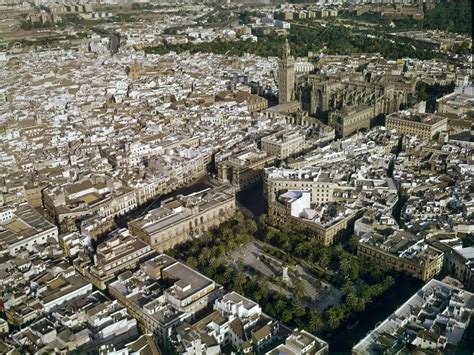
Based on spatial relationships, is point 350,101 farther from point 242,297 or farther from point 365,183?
point 242,297

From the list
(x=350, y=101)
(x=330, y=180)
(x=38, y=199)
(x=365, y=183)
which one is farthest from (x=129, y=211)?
(x=350, y=101)

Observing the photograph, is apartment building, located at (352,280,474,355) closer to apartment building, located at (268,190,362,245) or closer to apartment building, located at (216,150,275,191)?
apartment building, located at (268,190,362,245)

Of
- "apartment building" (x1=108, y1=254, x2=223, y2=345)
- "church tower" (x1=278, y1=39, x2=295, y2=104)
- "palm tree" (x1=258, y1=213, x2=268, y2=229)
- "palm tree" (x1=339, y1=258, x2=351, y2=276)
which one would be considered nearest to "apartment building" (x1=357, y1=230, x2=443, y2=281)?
"palm tree" (x1=339, y1=258, x2=351, y2=276)

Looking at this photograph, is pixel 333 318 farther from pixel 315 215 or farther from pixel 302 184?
pixel 302 184

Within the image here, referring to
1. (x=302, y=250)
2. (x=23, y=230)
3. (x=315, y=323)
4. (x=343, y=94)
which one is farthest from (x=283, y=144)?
(x=23, y=230)

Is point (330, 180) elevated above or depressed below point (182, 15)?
below

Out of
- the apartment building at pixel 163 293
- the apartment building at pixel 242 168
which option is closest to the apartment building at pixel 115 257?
the apartment building at pixel 163 293
